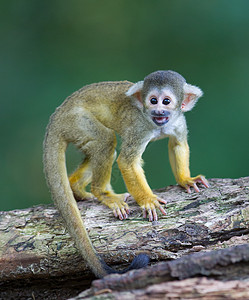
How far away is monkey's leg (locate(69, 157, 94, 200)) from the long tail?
0.37 metres

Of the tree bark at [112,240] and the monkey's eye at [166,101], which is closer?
the tree bark at [112,240]

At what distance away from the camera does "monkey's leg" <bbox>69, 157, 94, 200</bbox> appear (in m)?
3.95

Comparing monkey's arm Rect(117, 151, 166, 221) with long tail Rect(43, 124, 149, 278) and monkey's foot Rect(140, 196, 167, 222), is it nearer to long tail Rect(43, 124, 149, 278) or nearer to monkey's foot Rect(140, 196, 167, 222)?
monkey's foot Rect(140, 196, 167, 222)

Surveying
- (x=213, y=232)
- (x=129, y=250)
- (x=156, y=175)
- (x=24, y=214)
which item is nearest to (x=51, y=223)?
(x=24, y=214)

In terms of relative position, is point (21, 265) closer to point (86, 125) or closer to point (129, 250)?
point (129, 250)

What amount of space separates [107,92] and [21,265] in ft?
6.34

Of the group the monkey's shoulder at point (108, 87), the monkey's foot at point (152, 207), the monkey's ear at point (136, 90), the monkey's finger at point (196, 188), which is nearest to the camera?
the monkey's foot at point (152, 207)

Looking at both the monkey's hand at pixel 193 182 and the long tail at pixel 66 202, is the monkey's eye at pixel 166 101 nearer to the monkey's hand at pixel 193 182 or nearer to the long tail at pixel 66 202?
the monkey's hand at pixel 193 182

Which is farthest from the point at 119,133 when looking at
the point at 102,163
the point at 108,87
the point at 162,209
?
the point at 162,209

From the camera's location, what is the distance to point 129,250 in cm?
290

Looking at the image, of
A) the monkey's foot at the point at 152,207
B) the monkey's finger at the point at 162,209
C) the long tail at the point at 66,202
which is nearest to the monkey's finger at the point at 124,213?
the monkey's foot at the point at 152,207

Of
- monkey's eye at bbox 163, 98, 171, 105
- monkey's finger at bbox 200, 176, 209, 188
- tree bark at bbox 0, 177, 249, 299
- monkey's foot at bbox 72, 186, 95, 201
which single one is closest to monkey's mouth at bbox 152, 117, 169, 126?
monkey's eye at bbox 163, 98, 171, 105

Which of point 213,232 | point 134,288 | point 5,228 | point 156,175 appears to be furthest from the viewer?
point 156,175

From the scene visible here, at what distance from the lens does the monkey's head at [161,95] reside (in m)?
3.51
